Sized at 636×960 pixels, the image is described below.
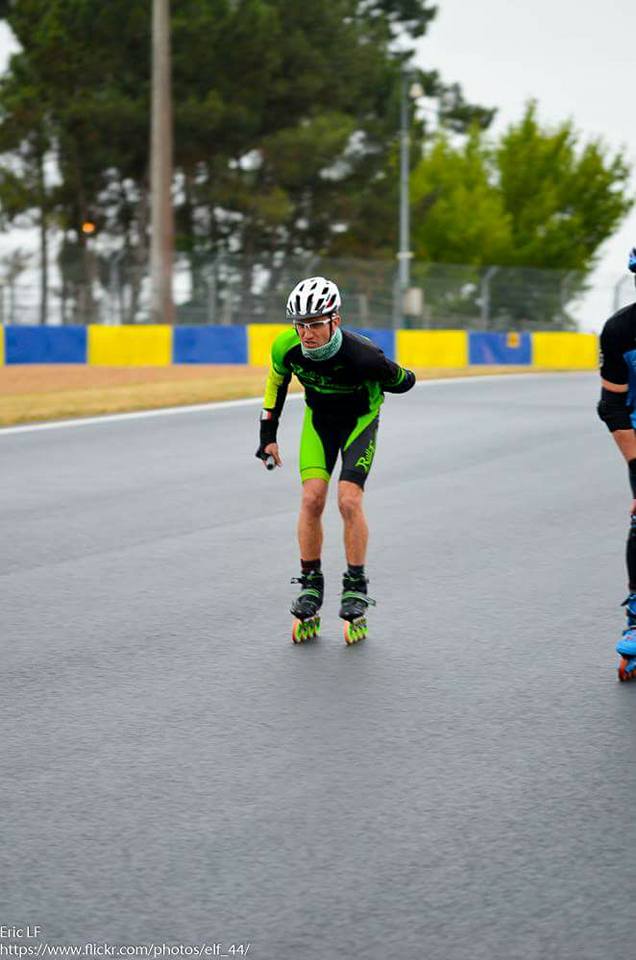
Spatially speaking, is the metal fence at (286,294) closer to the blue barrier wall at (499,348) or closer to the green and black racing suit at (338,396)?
the blue barrier wall at (499,348)

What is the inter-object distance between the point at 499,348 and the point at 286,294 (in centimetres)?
1031

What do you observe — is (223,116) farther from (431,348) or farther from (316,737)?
(316,737)

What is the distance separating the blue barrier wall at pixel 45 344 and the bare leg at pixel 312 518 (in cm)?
1964

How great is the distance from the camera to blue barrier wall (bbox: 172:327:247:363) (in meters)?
29.0

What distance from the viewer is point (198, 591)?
27.6 ft

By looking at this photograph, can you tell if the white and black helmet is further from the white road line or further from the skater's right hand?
the white road line

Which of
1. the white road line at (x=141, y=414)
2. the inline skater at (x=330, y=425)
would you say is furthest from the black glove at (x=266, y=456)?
the white road line at (x=141, y=414)

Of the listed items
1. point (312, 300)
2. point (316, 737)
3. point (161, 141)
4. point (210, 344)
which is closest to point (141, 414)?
point (210, 344)

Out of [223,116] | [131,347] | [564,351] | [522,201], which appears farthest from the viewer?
[522,201]

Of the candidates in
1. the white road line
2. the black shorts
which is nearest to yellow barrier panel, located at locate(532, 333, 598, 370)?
the white road line

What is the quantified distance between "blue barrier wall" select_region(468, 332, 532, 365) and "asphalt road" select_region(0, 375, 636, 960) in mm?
21415

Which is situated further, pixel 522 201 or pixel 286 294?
pixel 522 201

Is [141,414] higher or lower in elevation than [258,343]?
lower

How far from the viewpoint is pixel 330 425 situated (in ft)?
25.2
